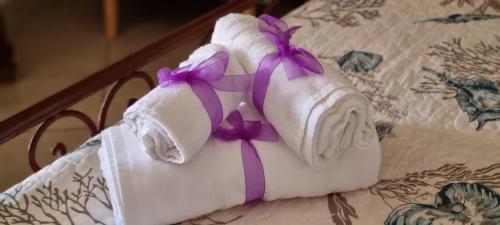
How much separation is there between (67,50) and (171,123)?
150cm

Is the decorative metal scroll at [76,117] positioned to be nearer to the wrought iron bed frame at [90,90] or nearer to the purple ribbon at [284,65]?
→ the wrought iron bed frame at [90,90]

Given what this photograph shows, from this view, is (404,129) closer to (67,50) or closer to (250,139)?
(250,139)

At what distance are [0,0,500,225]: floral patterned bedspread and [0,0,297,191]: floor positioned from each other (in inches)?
30.3

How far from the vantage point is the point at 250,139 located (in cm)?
74

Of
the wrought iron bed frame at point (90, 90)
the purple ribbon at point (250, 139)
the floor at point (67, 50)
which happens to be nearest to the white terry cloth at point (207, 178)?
the purple ribbon at point (250, 139)

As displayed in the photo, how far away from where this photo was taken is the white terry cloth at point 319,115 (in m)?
0.69

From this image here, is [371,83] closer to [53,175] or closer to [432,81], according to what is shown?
[432,81]

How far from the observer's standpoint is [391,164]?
826mm

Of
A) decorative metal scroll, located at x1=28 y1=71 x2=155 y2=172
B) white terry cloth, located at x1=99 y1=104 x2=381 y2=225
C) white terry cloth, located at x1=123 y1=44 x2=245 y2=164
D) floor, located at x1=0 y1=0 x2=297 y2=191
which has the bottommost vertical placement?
white terry cloth, located at x1=99 y1=104 x2=381 y2=225

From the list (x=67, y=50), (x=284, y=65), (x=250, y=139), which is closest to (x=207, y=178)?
(x=250, y=139)

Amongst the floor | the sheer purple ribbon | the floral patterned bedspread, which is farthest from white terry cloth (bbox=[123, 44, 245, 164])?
the floor

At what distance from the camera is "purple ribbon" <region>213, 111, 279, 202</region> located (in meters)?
0.71

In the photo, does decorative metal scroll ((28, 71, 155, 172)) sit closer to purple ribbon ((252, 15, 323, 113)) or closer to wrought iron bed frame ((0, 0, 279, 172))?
wrought iron bed frame ((0, 0, 279, 172))

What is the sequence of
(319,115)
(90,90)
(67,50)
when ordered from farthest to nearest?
(67,50) → (90,90) → (319,115)
